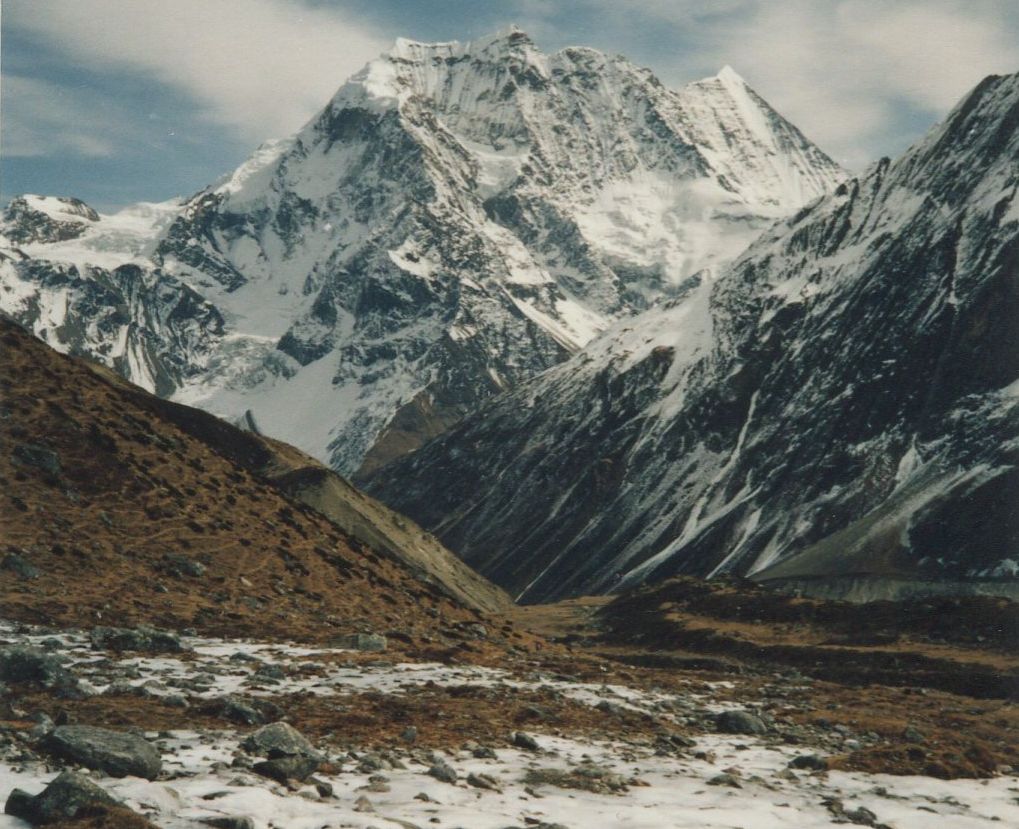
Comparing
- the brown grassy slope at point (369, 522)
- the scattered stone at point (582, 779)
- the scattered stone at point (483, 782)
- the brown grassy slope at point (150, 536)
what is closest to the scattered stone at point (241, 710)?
the scattered stone at point (483, 782)

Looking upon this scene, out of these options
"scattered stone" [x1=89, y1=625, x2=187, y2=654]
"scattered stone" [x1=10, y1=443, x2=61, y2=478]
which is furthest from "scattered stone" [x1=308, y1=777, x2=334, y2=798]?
"scattered stone" [x1=10, y1=443, x2=61, y2=478]

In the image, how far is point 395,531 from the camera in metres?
142

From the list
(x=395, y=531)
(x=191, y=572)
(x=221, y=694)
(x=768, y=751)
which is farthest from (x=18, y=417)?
(x=395, y=531)

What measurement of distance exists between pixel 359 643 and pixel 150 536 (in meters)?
14.3

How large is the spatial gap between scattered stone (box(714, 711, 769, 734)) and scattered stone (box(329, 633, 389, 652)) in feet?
46.2

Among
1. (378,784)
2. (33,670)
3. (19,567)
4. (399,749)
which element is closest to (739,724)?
(399,749)

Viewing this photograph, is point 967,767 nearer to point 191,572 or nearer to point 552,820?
point 552,820

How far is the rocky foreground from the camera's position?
70.7ft

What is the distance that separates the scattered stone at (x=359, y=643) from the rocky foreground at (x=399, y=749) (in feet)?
2.94

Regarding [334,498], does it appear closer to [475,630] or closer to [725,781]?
[475,630]

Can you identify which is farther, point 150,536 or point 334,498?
point 334,498

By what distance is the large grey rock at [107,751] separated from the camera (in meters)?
21.9

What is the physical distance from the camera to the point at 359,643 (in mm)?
45156

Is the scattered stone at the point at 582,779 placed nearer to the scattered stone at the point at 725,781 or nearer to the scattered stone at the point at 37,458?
the scattered stone at the point at 725,781
